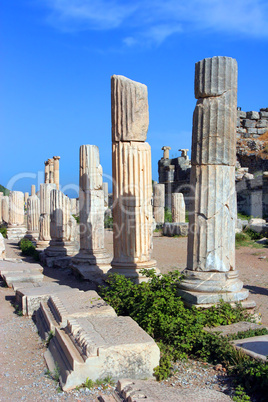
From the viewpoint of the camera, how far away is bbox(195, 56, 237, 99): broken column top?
5.95m

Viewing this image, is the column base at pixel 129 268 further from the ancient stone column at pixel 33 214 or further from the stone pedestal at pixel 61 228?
the ancient stone column at pixel 33 214

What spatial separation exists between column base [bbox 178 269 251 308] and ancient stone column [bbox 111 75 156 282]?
5.89 feet

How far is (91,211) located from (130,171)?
3.48 meters

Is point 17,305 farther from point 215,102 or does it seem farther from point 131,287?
point 215,102

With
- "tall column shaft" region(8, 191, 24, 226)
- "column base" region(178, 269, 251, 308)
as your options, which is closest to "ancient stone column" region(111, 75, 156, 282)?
"column base" region(178, 269, 251, 308)

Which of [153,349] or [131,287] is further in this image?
[131,287]

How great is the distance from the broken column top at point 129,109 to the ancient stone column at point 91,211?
3.21 meters

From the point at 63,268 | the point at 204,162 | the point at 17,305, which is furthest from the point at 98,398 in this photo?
the point at 63,268

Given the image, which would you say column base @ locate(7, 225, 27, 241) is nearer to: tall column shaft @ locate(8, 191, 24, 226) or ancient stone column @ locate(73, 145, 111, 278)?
tall column shaft @ locate(8, 191, 24, 226)

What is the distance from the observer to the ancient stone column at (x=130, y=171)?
25.1 feet

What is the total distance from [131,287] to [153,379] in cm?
222

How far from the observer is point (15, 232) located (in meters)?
20.2

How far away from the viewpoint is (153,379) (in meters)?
4.15

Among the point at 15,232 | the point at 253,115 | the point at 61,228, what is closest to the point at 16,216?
the point at 15,232
